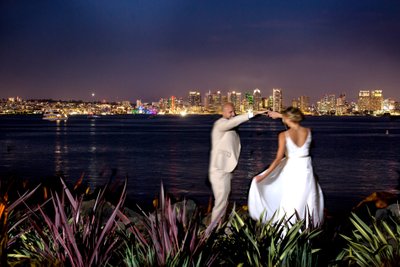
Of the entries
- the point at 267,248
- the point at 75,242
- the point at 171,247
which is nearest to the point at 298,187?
the point at 267,248

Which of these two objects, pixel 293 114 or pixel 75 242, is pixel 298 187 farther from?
pixel 75 242

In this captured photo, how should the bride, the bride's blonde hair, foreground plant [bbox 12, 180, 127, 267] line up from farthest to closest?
the bride, the bride's blonde hair, foreground plant [bbox 12, 180, 127, 267]

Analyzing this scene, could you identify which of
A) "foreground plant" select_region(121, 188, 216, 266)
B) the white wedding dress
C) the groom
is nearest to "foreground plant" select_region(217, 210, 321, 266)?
"foreground plant" select_region(121, 188, 216, 266)

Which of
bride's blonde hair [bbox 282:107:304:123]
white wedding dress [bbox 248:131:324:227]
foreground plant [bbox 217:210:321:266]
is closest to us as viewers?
foreground plant [bbox 217:210:321:266]

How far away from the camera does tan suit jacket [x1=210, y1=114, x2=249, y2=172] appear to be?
959 cm

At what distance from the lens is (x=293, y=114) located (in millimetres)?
8523

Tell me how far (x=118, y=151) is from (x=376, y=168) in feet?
98.2

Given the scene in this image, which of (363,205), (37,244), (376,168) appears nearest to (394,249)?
(37,244)

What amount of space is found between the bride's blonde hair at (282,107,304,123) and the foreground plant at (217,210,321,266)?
6.97 ft

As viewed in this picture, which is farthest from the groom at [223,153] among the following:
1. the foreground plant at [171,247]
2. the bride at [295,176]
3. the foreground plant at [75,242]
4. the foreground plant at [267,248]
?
the foreground plant at [171,247]

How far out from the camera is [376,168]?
154 feet

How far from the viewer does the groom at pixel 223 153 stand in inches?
376

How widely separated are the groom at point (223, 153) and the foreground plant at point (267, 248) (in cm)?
283

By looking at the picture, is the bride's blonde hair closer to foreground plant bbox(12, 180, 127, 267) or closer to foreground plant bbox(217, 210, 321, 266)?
foreground plant bbox(217, 210, 321, 266)
